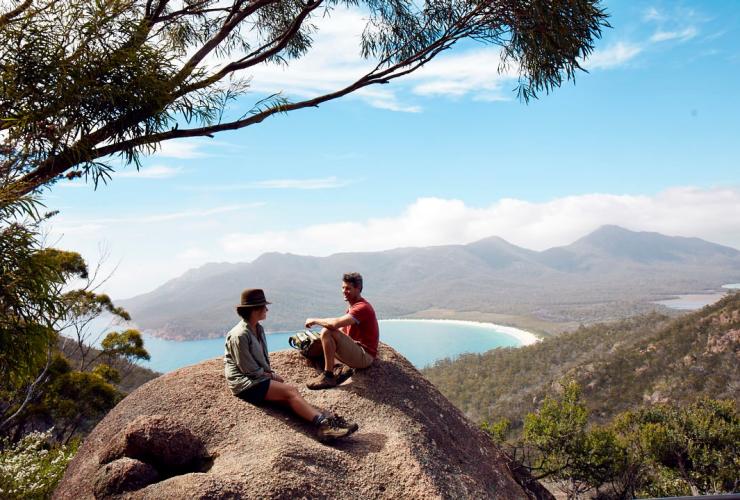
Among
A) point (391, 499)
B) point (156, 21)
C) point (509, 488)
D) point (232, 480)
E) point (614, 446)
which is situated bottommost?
point (614, 446)

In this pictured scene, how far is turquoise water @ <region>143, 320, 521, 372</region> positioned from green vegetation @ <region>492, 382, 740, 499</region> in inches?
3720

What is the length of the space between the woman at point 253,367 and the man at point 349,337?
28.8 inches

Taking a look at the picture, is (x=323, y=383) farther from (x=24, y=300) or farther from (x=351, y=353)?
(x=24, y=300)

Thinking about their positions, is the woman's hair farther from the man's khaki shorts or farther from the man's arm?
the man's khaki shorts

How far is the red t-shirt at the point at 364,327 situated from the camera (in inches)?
232

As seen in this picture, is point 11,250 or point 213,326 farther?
point 213,326

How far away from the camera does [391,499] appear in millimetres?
4270

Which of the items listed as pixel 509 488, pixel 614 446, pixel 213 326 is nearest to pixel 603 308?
pixel 213 326

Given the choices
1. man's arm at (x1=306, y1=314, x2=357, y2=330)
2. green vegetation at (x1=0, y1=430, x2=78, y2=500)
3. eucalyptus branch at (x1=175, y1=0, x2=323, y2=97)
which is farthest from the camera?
eucalyptus branch at (x1=175, y1=0, x2=323, y2=97)

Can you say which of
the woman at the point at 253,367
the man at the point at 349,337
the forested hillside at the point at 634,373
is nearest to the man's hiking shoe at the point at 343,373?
the man at the point at 349,337

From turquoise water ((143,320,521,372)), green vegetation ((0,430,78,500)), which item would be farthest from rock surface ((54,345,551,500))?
turquoise water ((143,320,521,372))

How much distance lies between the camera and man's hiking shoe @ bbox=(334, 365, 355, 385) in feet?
19.4

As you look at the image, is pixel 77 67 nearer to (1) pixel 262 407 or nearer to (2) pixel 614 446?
(1) pixel 262 407

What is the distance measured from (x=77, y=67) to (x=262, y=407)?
419cm
